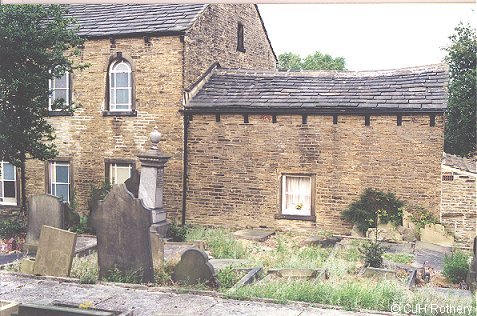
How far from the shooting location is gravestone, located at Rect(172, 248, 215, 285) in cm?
486

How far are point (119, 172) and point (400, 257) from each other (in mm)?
3195

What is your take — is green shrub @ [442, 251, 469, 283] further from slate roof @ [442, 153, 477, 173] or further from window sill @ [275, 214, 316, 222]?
window sill @ [275, 214, 316, 222]

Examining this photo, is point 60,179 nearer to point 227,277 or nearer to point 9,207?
point 9,207

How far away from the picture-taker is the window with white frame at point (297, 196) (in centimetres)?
575

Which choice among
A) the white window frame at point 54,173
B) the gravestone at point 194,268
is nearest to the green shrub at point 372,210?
the gravestone at point 194,268

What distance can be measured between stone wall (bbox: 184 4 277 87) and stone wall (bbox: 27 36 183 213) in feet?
1.01

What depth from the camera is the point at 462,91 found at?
4.89m

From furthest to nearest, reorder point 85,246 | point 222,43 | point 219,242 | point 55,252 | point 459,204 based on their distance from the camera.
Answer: point 222,43
point 85,246
point 219,242
point 55,252
point 459,204

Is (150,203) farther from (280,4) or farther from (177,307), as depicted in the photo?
(280,4)

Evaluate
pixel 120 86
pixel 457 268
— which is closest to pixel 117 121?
pixel 120 86

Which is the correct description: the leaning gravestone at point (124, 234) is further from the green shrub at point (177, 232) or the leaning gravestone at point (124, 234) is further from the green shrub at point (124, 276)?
the green shrub at point (177, 232)

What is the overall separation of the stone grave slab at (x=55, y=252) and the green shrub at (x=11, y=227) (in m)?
0.82

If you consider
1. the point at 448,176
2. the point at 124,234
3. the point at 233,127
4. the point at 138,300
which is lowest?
the point at 138,300

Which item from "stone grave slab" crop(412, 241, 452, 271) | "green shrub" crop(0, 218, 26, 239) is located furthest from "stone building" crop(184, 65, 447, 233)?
"green shrub" crop(0, 218, 26, 239)
